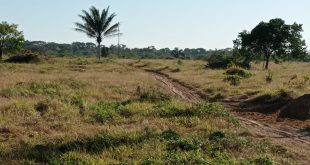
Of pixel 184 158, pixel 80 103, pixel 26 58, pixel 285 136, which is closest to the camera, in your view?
pixel 184 158

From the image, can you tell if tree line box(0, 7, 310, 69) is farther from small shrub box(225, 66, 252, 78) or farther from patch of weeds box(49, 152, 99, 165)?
patch of weeds box(49, 152, 99, 165)

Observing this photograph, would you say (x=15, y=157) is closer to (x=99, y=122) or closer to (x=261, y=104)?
(x=99, y=122)

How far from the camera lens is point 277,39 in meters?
42.0

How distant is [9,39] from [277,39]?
24965 mm

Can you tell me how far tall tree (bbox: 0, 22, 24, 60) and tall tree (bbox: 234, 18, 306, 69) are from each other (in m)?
22.0

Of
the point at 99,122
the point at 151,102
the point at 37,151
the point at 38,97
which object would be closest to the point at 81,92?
the point at 38,97

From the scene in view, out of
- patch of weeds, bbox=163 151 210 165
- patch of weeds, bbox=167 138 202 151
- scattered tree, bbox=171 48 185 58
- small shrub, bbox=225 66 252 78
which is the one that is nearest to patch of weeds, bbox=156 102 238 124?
patch of weeds, bbox=167 138 202 151

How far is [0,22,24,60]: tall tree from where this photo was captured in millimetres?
44812

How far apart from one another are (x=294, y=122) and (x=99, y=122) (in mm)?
5276

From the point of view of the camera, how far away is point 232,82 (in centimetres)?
2300

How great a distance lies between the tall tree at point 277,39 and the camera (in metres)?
42.0

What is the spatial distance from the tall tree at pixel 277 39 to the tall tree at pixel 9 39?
866 inches

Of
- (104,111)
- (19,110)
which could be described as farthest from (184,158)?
(19,110)

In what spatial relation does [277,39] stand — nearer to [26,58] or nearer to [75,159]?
[26,58]
